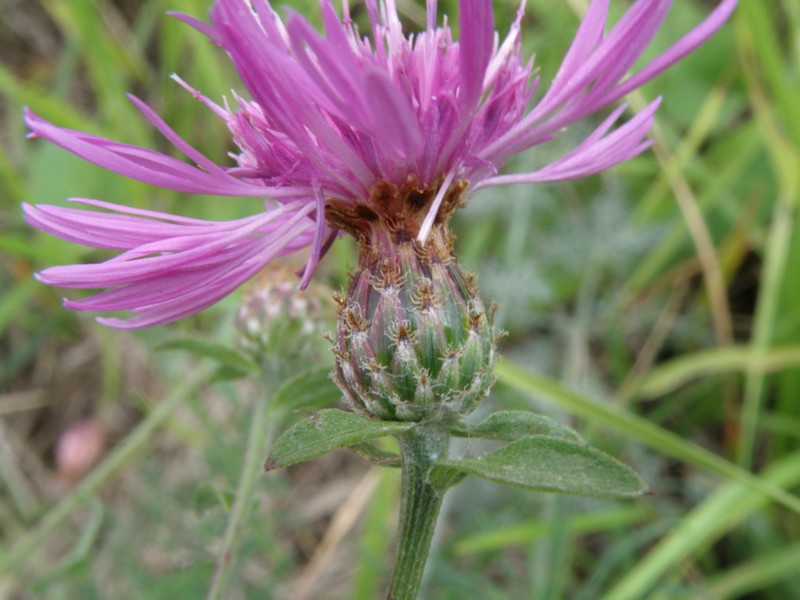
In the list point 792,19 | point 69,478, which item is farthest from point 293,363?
point 792,19

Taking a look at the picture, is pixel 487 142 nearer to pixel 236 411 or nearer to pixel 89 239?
pixel 89 239

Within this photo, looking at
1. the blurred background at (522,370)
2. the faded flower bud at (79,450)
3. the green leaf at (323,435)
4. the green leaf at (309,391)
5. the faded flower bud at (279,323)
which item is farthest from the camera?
the faded flower bud at (79,450)

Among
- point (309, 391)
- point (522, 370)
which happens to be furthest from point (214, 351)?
point (522, 370)

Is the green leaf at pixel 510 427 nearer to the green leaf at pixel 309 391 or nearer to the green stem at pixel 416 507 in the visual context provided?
the green stem at pixel 416 507

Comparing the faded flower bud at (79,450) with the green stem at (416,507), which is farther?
the faded flower bud at (79,450)

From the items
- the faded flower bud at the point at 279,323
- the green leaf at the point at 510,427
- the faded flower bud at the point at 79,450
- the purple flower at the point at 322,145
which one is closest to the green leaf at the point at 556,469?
the green leaf at the point at 510,427

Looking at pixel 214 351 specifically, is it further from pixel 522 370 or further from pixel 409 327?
pixel 522 370

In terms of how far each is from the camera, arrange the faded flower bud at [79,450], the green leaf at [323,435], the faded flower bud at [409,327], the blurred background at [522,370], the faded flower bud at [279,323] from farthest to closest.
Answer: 1. the faded flower bud at [79,450]
2. the blurred background at [522,370]
3. the faded flower bud at [279,323]
4. the faded flower bud at [409,327]
5. the green leaf at [323,435]
